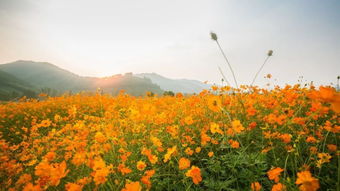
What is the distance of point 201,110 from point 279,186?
2.22m

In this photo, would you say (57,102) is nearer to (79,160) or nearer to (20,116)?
(20,116)

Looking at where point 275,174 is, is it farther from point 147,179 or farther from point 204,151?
point 204,151

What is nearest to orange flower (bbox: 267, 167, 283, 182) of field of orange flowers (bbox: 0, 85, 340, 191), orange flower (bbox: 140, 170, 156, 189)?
field of orange flowers (bbox: 0, 85, 340, 191)

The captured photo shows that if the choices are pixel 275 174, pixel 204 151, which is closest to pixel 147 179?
pixel 275 174

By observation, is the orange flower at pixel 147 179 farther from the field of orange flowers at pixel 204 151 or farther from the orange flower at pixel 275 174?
the orange flower at pixel 275 174

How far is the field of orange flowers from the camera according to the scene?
134 cm

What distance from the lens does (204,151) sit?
2.47 m

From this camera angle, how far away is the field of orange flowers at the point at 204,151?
134 centimetres

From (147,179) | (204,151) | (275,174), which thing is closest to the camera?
(275,174)

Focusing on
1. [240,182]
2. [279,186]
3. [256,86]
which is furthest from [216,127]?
[256,86]

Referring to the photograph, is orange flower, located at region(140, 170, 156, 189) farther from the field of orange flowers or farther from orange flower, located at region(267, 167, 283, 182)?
orange flower, located at region(267, 167, 283, 182)

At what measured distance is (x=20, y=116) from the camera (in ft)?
21.2

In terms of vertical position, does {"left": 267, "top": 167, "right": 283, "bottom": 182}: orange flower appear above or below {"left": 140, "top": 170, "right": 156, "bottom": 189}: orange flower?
above

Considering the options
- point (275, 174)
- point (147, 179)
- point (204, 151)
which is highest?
point (275, 174)
